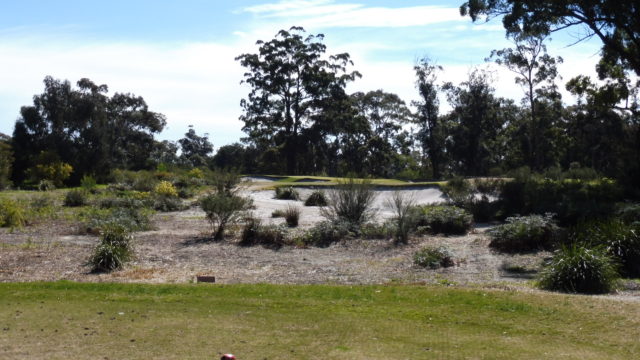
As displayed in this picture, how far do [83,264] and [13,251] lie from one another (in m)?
2.45

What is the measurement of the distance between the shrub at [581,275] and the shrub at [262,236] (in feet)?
25.1

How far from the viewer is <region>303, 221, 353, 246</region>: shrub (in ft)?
55.1

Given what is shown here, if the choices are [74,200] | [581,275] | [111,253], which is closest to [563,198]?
[581,275]

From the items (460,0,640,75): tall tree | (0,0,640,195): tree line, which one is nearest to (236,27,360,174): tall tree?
(0,0,640,195): tree line

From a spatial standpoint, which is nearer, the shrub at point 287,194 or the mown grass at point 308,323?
the mown grass at point 308,323

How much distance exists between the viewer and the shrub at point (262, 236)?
16.5m

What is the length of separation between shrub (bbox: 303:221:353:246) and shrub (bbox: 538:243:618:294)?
7267mm

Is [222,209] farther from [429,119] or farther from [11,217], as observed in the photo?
[429,119]

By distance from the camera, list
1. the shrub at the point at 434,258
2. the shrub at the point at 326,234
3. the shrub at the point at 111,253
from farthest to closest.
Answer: the shrub at the point at 326,234, the shrub at the point at 434,258, the shrub at the point at 111,253

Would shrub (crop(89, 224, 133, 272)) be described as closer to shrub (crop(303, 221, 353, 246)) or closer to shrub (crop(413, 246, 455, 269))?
shrub (crop(303, 221, 353, 246))

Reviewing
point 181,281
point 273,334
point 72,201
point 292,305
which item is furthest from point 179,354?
point 72,201

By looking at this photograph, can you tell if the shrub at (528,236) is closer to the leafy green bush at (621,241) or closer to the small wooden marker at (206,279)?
the leafy green bush at (621,241)

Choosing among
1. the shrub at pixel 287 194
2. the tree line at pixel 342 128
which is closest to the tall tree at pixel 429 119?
the tree line at pixel 342 128

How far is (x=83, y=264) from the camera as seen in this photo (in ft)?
43.0
